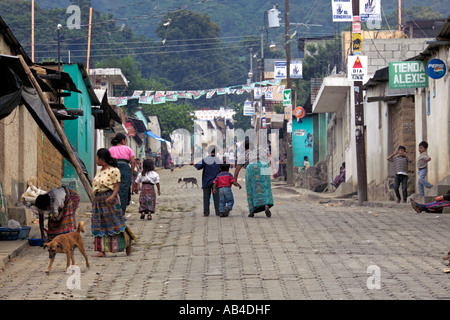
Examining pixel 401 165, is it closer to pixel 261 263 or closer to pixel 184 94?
pixel 261 263

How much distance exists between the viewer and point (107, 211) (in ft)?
37.1

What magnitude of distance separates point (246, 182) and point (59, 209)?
537 cm

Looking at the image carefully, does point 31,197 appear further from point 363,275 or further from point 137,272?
point 363,275

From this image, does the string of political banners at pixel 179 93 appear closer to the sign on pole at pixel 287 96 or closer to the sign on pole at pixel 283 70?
the sign on pole at pixel 283 70

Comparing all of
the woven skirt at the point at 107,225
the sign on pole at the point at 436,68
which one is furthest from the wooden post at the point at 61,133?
the sign on pole at the point at 436,68

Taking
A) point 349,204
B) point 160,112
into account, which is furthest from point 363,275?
point 160,112

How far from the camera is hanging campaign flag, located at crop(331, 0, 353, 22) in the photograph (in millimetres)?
24362

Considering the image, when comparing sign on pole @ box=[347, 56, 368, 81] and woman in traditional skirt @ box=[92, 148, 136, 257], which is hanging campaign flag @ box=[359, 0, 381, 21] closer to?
sign on pole @ box=[347, 56, 368, 81]

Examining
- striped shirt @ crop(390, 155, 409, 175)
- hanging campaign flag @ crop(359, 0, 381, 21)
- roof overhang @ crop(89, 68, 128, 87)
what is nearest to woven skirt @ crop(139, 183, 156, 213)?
striped shirt @ crop(390, 155, 409, 175)

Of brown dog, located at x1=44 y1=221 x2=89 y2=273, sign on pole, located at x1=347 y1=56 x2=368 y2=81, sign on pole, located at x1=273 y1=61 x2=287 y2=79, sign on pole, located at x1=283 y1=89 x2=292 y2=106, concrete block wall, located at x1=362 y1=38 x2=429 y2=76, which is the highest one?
sign on pole, located at x1=273 y1=61 x2=287 y2=79

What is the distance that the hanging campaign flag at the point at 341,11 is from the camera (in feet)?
79.9

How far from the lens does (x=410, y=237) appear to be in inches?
503

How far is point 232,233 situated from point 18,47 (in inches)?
223
